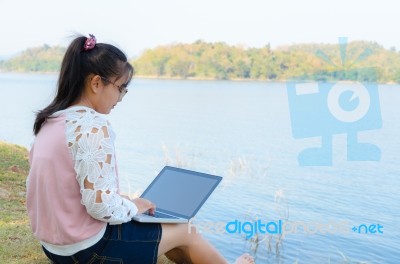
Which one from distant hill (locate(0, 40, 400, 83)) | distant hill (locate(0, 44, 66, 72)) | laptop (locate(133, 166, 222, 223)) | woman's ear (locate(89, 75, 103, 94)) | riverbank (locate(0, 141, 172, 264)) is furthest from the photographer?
distant hill (locate(0, 44, 66, 72))

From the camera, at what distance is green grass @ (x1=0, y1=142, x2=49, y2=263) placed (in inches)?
98.8

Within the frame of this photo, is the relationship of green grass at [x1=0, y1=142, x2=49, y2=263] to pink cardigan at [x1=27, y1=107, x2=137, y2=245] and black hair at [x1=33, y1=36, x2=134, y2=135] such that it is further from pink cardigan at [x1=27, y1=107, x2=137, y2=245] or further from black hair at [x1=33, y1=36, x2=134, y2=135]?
black hair at [x1=33, y1=36, x2=134, y2=135]

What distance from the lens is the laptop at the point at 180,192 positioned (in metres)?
2.16

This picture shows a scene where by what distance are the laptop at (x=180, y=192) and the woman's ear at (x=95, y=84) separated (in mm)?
448

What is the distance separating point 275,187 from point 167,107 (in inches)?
408

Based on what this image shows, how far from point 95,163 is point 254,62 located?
21.9 meters

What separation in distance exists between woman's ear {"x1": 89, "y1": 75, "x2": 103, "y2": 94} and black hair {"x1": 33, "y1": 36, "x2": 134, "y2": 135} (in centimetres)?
1

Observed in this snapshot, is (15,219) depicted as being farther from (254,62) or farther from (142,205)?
(254,62)

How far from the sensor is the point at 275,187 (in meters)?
6.39

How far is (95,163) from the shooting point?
1803 millimetres

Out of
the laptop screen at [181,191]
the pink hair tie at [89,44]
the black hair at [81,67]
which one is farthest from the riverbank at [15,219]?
the pink hair tie at [89,44]

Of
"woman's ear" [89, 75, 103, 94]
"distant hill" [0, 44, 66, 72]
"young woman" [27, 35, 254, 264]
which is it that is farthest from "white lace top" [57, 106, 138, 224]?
"distant hill" [0, 44, 66, 72]

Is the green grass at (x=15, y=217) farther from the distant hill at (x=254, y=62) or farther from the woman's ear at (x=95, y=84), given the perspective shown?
the distant hill at (x=254, y=62)

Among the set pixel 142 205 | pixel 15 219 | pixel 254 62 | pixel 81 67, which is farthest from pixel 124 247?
pixel 254 62
